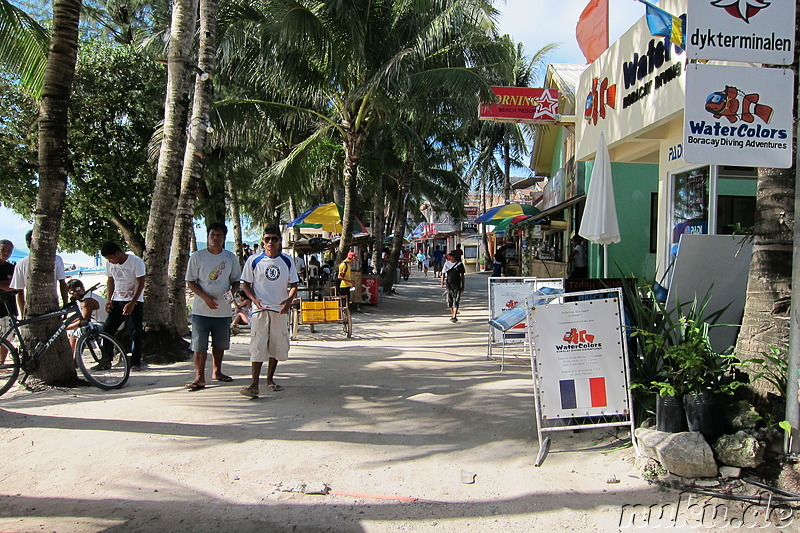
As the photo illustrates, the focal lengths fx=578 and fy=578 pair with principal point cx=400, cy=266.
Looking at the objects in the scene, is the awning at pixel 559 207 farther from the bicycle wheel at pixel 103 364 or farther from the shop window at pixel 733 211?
the bicycle wheel at pixel 103 364

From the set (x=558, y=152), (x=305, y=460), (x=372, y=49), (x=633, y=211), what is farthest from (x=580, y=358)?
(x=558, y=152)

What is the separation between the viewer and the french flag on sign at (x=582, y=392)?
14.9 ft

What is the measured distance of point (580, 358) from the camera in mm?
4598

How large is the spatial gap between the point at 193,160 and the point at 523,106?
7632 millimetres

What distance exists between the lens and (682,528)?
134 inches

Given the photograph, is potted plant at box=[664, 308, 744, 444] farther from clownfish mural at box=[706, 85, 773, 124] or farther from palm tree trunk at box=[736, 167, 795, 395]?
clownfish mural at box=[706, 85, 773, 124]

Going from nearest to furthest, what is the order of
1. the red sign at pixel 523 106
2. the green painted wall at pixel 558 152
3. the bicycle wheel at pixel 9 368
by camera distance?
the bicycle wheel at pixel 9 368 < the red sign at pixel 523 106 < the green painted wall at pixel 558 152

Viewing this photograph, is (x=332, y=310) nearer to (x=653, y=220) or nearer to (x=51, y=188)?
(x=51, y=188)

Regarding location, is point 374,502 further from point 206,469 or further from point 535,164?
point 535,164

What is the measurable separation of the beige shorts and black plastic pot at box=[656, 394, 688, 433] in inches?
147

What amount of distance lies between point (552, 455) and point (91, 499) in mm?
3231

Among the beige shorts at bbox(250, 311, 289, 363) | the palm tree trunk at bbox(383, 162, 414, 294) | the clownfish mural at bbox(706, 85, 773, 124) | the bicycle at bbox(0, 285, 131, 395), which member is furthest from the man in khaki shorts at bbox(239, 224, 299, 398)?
the palm tree trunk at bbox(383, 162, 414, 294)

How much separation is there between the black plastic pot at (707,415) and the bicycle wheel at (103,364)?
223 inches

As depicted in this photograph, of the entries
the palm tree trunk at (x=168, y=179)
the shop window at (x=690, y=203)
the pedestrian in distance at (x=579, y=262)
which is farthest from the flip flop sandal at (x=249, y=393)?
the pedestrian in distance at (x=579, y=262)
